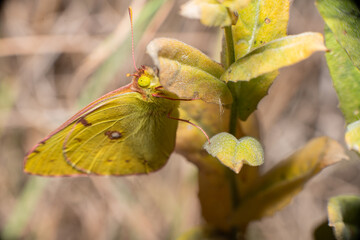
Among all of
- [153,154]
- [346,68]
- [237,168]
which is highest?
[346,68]

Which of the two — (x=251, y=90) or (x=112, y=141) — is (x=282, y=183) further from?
(x=112, y=141)

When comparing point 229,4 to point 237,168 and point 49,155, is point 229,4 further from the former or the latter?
point 49,155

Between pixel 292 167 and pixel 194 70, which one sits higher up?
pixel 194 70

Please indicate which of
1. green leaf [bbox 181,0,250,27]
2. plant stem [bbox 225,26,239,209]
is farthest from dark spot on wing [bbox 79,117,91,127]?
green leaf [bbox 181,0,250,27]

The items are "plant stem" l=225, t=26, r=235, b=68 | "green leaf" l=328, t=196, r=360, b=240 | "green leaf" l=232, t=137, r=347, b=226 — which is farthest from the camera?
"green leaf" l=232, t=137, r=347, b=226

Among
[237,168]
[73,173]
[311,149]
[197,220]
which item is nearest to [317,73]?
[197,220]

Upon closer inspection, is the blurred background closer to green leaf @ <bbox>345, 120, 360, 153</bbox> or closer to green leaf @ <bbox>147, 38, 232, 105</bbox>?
green leaf @ <bbox>147, 38, 232, 105</bbox>
